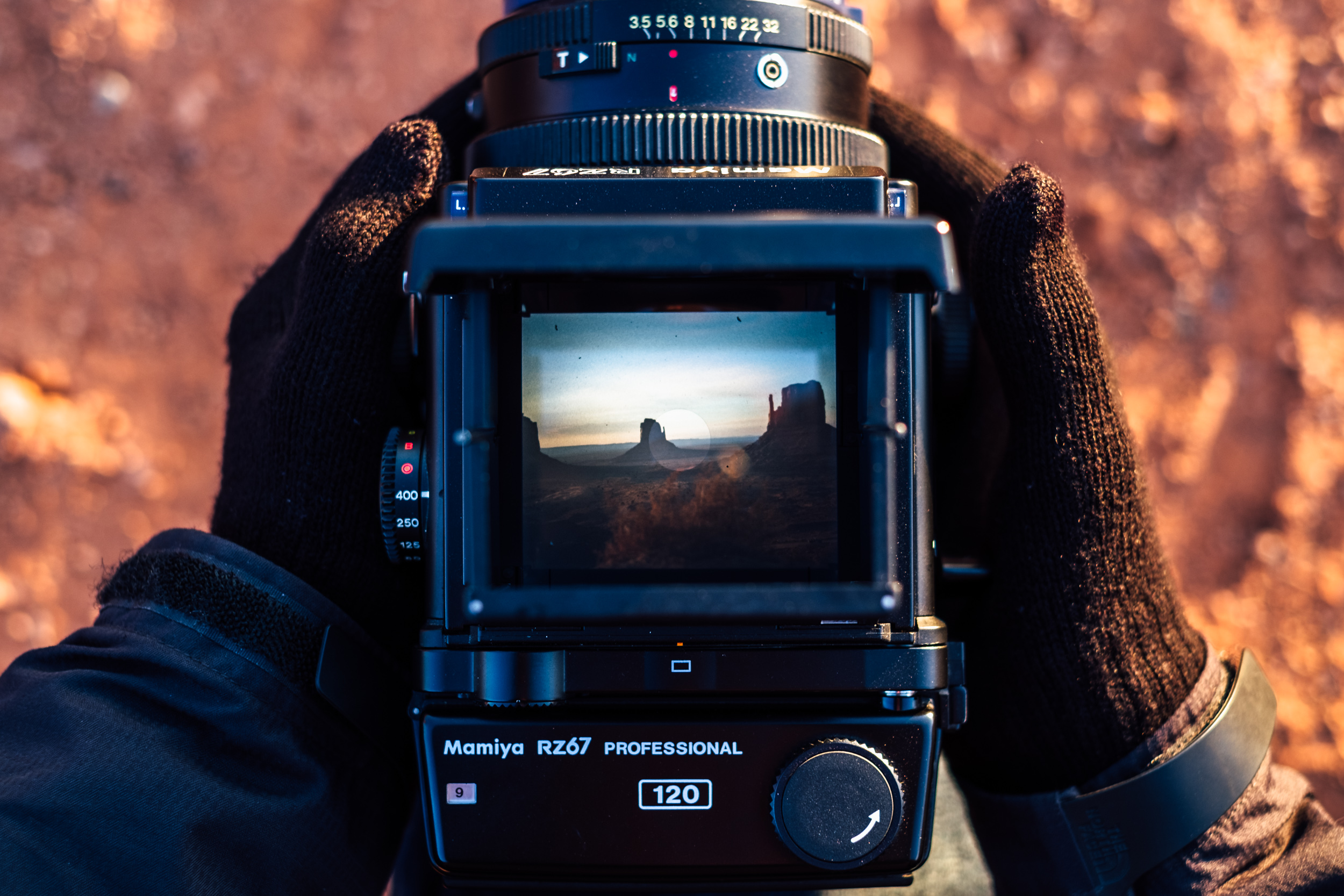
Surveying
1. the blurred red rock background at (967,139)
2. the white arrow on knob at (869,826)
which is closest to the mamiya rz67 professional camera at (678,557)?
the white arrow on knob at (869,826)

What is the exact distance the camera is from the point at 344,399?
2.05ft

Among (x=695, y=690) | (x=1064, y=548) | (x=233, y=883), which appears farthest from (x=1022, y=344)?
(x=233, y=883)

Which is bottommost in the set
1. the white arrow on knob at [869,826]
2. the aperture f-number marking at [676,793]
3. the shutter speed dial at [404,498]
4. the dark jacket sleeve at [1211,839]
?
→ the dark jacket sleeve at [1211,839]

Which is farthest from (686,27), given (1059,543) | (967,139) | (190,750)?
(967,139)

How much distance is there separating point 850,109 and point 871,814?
42cm

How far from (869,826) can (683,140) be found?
39cm

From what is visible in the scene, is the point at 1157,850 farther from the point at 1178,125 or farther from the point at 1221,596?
the point at 1178,125

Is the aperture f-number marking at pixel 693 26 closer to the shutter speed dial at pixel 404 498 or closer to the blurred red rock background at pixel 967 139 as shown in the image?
the shutter speed dial at pixel 404 498

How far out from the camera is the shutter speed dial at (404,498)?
529 millimetres

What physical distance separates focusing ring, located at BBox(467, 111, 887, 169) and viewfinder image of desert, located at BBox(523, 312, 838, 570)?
0.11 m

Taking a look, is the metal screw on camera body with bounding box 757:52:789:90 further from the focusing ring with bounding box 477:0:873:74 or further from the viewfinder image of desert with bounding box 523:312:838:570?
the viewfinder image of desert with bounding box 523:312:838:570

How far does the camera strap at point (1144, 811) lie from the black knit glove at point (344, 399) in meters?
0.46

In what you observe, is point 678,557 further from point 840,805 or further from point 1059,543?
point 1059,543

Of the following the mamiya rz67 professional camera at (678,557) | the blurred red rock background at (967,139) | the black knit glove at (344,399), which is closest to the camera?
the mamiya rz67 professional camera at (678,557)
